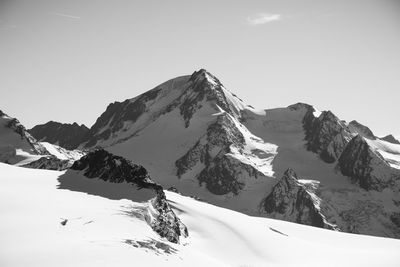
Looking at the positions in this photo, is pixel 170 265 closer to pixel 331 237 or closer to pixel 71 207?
pixel 71 207

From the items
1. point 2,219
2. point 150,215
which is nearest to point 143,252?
→ point 2,219

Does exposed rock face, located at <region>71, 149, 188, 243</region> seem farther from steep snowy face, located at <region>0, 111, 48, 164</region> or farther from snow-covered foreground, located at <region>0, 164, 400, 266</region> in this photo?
steep snowy face, located at <region>0, 111, 48, 164</region>

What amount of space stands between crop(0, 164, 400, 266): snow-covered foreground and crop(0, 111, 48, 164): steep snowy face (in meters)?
122

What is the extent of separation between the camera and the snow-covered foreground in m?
28.1

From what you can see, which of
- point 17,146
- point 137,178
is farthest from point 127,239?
point 17,146

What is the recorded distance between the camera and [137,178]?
53.8 m

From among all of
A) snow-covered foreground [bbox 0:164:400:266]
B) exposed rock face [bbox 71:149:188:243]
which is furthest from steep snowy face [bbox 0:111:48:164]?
snow-covered foreground [bbox 0:164:400:266]

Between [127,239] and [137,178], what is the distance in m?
20.3

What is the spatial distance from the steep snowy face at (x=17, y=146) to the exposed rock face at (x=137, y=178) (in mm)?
118015

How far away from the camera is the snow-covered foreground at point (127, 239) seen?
28125 mm

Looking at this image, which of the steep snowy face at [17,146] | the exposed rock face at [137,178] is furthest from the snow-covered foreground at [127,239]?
the steep snowy face at [17,146]

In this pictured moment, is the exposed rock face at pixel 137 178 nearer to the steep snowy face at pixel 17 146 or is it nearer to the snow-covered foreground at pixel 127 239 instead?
the snow-covered foreground at pixel 127 239

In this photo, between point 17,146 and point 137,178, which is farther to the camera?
point 17,146

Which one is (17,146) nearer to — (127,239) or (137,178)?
(137,178)
